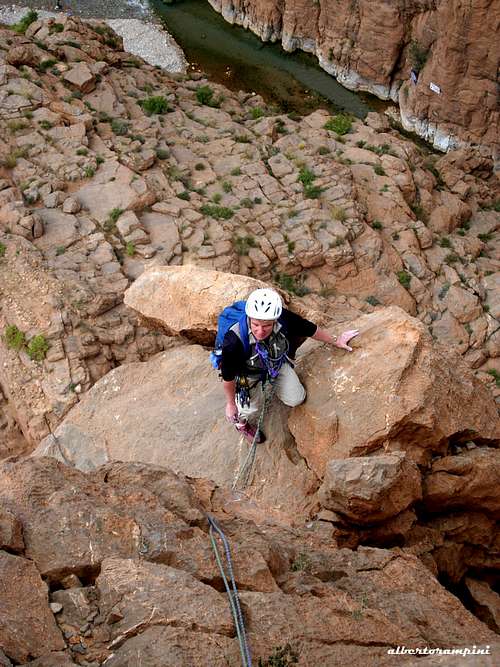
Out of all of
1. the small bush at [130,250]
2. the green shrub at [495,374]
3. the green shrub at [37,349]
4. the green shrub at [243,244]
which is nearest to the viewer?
the green shrub at [37,349]

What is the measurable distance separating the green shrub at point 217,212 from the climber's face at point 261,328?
7.82m

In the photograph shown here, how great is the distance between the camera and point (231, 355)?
6.02 meters

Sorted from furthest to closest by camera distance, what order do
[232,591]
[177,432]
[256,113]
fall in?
[256,113], [177,432], [232,591]

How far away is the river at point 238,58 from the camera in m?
22.6

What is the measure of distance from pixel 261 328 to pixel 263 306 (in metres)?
0.20

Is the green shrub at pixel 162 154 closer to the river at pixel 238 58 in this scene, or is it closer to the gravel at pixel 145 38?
the river at pixel 238 58

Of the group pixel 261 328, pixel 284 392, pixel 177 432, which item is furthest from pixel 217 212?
pixel 261 328

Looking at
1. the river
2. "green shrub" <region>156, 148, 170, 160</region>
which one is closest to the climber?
"green shrub" <region>156, 148, 170, 160</region>

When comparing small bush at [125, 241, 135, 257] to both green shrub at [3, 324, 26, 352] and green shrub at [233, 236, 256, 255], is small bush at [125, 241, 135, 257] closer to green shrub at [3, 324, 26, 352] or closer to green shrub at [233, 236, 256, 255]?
green shrub at [233, 236, 256, 255]

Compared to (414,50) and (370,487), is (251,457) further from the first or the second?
(414,50)

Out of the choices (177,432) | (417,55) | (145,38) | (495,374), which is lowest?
(145,38)

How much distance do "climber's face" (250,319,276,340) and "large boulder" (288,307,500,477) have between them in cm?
101

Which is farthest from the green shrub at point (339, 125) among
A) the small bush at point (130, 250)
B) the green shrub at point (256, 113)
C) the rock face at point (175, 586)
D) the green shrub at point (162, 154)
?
the rock face at point (175, 586)

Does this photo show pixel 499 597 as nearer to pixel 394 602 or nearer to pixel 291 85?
pixel 394 602
